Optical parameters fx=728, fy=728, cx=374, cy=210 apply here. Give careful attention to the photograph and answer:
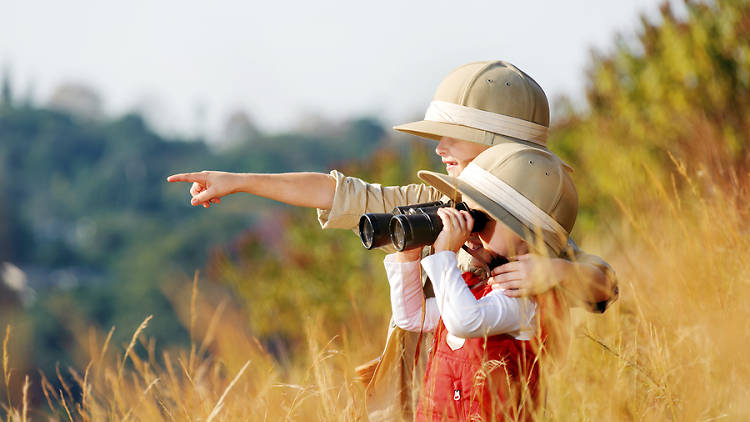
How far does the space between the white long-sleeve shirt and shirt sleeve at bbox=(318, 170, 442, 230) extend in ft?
1.45

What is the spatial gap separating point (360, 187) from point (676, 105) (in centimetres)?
669

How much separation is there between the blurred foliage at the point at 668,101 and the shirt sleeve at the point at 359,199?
2.17 meters

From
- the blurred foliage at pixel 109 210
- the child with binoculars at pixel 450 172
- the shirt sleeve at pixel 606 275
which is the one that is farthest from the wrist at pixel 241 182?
the blurred foliage at pixel 109 210

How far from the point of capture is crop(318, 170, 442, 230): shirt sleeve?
7.63 ft

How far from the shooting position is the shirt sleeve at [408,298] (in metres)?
1.91

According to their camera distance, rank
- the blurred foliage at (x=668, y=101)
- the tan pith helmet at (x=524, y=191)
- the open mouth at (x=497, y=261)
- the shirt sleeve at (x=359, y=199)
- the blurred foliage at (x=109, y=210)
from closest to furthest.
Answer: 1. the tan pith helmet at (x=524, y=191)
2. the open mouth at (x=497, y=261)
3. the shirt sleeve at (x=359, y=199)
4. the blurred foliage at (x=668, y=101)
5. the blurred foliage at (x=109, y=210)

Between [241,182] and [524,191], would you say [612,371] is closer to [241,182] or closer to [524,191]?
[524,191]

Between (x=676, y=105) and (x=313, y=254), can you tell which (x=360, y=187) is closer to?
(x=676, y=105)

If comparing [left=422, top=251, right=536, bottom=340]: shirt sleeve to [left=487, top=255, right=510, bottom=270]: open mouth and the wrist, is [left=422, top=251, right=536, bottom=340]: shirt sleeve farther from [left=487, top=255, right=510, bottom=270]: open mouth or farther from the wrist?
the wrist

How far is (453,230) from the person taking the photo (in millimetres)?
1793

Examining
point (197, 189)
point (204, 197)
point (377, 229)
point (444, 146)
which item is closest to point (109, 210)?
point (197, 189)

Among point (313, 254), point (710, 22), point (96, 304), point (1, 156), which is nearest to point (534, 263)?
point (710, 22)

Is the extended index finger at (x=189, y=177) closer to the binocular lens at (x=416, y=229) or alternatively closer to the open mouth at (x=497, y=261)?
the binocular lens at (x=416, y=229)

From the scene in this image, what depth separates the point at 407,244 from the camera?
1771mm
